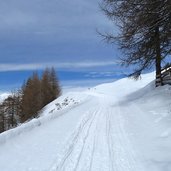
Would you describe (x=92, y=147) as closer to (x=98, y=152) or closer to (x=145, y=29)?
(x=98, y=152)

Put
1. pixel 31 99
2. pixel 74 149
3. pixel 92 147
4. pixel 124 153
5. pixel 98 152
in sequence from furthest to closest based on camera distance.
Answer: pixel 31 99 < pixel 92 147 < pixel 74 149 < pixel 98 152 < pixel 124 153

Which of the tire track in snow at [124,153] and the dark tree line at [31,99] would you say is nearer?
the tire track in snow at [124,153]

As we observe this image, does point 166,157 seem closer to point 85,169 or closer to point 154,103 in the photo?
point 85,169

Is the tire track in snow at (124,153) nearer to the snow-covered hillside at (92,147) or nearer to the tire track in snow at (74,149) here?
the snow-covered hillside at (92,147)

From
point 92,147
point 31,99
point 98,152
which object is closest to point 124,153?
point 98,152

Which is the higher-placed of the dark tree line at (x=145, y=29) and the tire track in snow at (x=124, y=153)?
the dark tree line at (x=145, y=29)

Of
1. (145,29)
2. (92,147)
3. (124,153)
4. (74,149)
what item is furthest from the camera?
(145,29)

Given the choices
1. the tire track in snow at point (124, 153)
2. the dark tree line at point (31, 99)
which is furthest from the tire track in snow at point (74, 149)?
the dark tree line at point (31, 99)

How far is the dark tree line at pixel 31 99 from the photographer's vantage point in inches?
2574

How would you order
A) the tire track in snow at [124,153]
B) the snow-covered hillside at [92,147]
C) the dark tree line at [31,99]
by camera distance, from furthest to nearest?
the dark tree line at [31,99]
the snow-covered hillside at [92,147]
the tire track in snow at [124,153]

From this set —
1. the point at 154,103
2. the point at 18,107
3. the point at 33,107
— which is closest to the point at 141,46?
the point at 154,103

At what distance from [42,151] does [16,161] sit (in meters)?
0.88

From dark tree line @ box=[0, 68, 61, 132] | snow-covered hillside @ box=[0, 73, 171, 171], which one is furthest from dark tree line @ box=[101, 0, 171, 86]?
dark tree line @ box=[0, 68, 61, 132]

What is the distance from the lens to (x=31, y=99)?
2598 inches
